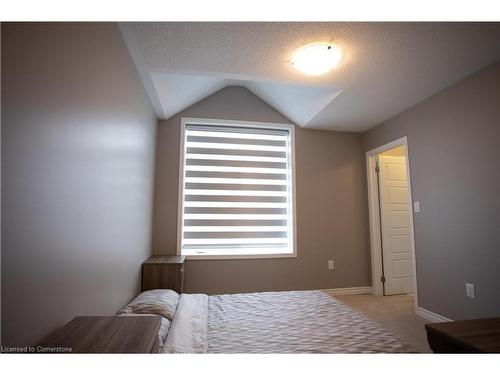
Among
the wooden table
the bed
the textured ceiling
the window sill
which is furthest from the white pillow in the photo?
the textured ceiling

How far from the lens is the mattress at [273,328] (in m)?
1.20

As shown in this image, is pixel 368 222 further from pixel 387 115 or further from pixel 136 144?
pixel 136 144

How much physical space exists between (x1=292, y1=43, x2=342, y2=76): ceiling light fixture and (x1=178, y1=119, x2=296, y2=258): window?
1.51 m

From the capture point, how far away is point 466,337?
3.23 feet

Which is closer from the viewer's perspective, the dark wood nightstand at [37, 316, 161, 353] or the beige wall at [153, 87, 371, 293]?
the dark wood nightstand at [37, 316, 161, 353]

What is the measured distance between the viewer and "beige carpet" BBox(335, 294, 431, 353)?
2.22 m

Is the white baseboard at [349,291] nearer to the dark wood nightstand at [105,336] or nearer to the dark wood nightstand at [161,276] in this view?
the dark wood nightstand at [161,276]

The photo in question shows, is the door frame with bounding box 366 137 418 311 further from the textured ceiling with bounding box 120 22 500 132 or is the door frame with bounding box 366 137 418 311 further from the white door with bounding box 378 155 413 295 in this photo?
the textured ceiling with bounding box 120 22 500 132

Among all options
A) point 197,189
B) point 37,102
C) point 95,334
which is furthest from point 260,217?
point 37,102

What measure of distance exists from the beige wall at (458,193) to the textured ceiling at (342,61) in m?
0.24

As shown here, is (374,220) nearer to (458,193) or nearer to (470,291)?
(458,193)

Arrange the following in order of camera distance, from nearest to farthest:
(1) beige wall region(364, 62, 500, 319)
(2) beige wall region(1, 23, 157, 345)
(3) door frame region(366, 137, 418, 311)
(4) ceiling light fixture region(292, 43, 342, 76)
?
(2) beige wall region(1, 23, 157, 345) < (4) ceiling light fixture region(292, 43, 342, 76) < (1) beige wall region(364, 62, 500, 319) < (3) door frame region(366, 137, 418, 311)

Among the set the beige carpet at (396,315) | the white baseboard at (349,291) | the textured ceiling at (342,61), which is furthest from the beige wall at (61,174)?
the white baseboard at (349,291)
